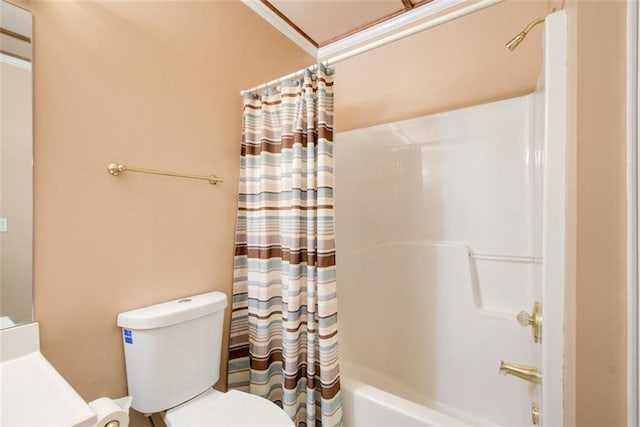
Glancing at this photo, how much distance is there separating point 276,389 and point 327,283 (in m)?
0.66

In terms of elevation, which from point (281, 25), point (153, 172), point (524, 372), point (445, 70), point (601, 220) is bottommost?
point (524, 372)

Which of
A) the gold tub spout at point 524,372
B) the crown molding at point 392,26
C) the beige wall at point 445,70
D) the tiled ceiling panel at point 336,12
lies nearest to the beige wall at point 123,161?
the tiled ceiling panel at point 336,12

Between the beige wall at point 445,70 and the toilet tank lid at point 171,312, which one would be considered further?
the beige wall at point 445,70

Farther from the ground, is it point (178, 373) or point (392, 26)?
point (392, 26)

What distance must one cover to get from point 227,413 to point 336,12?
81.5 inches

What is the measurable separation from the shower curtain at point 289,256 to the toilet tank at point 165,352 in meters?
0.29

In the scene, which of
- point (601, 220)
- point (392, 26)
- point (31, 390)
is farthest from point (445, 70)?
point (31, 390)

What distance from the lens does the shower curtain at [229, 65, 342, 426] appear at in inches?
46.5

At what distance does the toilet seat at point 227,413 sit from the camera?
98 centimetres

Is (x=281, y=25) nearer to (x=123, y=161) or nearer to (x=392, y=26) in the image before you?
(x=392, y=26)

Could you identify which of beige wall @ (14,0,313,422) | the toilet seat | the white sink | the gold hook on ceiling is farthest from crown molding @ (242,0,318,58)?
the toilet seat

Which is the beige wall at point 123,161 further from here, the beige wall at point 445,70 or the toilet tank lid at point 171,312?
the beige wall at point 445,70

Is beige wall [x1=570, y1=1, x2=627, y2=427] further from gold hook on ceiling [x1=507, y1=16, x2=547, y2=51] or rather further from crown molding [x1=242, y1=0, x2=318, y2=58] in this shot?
crown molding [x1=242, y1=0, x2=318, y2=58]

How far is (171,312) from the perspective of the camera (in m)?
1.02
